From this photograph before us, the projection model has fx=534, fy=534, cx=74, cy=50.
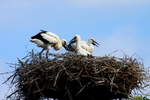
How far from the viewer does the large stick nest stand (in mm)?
8938

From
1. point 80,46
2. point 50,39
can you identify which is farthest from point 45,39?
point 80,46

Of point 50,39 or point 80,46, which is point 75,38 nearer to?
point 80,46

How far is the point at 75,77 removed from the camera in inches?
346

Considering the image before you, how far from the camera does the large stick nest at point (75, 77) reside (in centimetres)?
894

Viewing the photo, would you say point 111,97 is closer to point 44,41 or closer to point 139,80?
point 139,80

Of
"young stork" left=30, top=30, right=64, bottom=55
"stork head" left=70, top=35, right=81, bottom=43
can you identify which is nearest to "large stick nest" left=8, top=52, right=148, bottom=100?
"young stork" left=30, top=30, right=64, bottom=55

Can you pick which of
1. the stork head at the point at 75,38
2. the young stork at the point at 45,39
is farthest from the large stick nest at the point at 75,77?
the stork head at the point at 75,38

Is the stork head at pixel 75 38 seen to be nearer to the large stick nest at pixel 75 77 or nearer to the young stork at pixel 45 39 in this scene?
the young stork at pixel 45 39

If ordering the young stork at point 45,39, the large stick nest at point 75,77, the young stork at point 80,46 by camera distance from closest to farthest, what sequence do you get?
the large stick nest at point 75,77
the young stork at point 45,39
the young stork at point 80,46

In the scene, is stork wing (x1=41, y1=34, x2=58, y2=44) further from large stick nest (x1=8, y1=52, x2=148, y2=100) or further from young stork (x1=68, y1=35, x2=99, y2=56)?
large stick nest (x1=8, y1=52, x2=148, y2=100)

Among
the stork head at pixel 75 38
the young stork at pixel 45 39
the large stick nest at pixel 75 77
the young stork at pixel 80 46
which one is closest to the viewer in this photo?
the large stick nest at pixel 75 77

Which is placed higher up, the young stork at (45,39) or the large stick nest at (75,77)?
the young stork at (45,39)

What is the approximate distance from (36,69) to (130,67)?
162cm

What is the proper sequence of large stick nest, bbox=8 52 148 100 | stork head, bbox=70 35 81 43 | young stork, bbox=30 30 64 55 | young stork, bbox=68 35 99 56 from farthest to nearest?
stork head, bbox=70 35 81 43
young stork, bbox=68 35 99 56
young stork, bbox=30 30 64 55
large stick nest, bbox=8 52 148 100
